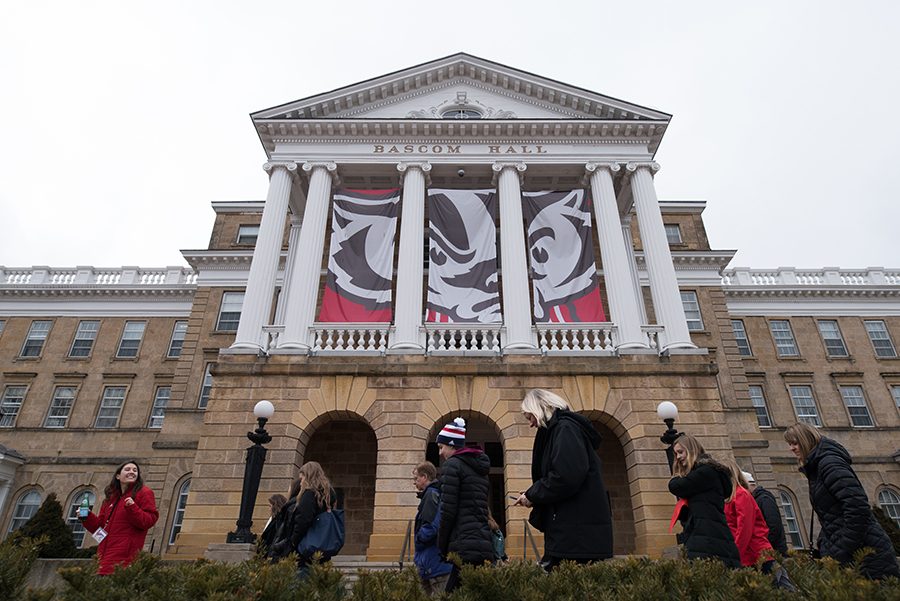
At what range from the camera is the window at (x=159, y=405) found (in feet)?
91.9

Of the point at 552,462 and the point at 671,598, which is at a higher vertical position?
the point at 552,462

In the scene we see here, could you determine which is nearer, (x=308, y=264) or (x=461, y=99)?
(x=308, y=264)

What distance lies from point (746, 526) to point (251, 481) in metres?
10.2

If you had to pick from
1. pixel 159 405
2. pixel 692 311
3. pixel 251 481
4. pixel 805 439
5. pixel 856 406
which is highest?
pixel 692 311

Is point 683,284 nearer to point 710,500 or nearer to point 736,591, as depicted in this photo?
point 710,500

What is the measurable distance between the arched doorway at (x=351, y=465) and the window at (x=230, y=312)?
11.7 metres

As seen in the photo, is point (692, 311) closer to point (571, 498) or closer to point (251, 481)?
point (251, 481)

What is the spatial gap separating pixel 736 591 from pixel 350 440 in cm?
1590

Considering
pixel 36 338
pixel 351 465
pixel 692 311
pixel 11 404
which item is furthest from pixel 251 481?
pixel 36 338

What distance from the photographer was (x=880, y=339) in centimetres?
3017

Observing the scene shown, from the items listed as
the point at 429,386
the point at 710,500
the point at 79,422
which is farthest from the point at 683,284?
the point at 79,422

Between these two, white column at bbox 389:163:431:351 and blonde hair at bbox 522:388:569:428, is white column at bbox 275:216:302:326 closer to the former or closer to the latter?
white column at bbox 389:163:431:351

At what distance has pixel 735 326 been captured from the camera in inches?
1177

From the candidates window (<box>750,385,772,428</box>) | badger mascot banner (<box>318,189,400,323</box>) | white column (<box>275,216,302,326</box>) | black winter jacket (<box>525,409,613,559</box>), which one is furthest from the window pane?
black winter jacket (<box>525,409,613,559</box>)
